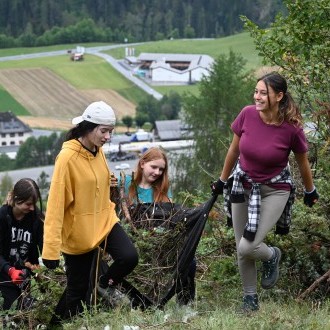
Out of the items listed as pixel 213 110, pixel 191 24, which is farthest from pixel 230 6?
pixel 213 110

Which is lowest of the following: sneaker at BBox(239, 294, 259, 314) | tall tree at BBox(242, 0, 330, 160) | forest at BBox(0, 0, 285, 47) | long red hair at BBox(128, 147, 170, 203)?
sneaker at BBox(239, 294, 259, 314)

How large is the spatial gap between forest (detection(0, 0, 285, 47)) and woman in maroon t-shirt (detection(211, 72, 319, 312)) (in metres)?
153

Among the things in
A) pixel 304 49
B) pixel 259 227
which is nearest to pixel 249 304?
pixel 259 227

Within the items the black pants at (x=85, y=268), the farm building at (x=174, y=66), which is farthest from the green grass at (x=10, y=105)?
the black pants at (x=85, y=268)

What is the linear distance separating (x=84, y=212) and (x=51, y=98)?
9509 centimetres

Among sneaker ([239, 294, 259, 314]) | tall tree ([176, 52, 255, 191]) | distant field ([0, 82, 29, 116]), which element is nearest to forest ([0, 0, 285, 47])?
distant field ([0, 82, 29, 116])

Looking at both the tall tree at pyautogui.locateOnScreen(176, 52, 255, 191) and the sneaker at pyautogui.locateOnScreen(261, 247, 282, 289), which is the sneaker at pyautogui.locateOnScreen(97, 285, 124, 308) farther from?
the tall tree at pyautogui.locateOnScreen(176, 52, 255, 191)

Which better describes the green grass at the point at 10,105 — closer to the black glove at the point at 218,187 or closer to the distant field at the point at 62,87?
the distant field at the point at 62,87

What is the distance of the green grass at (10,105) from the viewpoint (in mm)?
95812

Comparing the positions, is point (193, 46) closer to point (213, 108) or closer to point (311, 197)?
point (213, 108)

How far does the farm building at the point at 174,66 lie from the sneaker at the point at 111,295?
4371 inches

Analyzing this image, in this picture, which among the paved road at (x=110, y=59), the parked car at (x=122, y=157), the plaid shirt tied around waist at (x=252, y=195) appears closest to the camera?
the plaid shirt tied around waist at (x=252, y=195)

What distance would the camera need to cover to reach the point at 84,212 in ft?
15.8

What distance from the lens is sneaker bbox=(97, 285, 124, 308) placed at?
5082 mm
